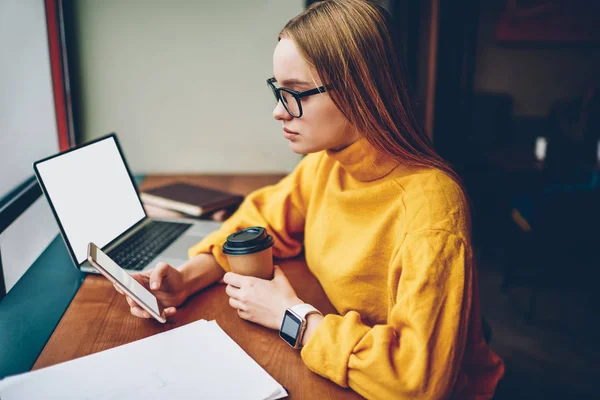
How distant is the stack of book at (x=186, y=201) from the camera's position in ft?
5.00

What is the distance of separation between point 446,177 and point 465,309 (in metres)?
0.25

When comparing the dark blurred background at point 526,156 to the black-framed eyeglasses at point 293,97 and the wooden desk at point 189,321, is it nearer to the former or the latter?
the black-framed eyeglasses at point 293,97

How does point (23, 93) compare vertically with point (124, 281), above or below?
above

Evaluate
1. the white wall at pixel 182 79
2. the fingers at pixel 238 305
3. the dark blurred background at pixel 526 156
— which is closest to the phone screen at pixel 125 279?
the fingers at pixel 238 305

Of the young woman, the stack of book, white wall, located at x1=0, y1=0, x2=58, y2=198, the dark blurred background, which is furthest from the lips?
the dark blurred background

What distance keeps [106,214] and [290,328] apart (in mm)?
625

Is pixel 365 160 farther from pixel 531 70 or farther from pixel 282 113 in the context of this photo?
pixel 531 70

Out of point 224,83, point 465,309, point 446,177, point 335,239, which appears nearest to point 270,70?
point 224,83

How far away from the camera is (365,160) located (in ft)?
3.10

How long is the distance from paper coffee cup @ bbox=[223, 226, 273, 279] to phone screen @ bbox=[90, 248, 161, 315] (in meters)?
0.16

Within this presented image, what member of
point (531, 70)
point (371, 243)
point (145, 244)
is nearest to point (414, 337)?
point (371, 243)

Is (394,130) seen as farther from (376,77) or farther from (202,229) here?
(202,229)

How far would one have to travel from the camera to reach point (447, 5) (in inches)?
98.7

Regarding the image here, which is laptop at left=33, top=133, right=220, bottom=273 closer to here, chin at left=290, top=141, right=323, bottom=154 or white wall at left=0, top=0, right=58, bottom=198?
white wall at left=0, top=0, right=58, bottom=198
